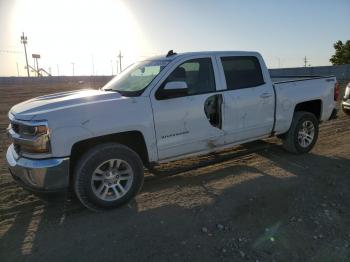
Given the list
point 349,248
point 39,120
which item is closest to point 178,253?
point 349,248

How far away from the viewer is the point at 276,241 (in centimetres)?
379

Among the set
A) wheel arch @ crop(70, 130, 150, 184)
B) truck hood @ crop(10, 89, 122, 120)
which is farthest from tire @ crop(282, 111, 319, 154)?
truck hood @ crop(10, 89, 122, 120)

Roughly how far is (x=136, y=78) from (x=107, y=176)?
1.63 m

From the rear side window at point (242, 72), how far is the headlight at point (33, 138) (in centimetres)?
288

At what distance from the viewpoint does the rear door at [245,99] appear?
559 cm

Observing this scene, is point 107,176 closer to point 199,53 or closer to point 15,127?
point 15,127

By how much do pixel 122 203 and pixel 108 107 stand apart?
1.27 metres

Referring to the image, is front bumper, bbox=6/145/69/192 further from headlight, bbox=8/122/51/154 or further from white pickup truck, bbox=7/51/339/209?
headlight, bbox=8/122/51/154

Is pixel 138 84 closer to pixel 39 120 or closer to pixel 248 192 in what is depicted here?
pixel 39 120

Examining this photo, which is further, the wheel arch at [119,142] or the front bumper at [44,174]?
the wheel arch at [119,142]

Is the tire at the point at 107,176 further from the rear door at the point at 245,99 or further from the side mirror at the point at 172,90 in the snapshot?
the rear door at the point at 245,99

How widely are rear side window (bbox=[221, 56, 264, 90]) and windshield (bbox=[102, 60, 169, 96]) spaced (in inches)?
43.0

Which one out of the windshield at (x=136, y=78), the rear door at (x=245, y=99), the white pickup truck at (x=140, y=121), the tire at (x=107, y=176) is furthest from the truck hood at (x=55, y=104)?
the rear door at (x=245, y=99)

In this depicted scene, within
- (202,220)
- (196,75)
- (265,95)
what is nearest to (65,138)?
(202,220)
